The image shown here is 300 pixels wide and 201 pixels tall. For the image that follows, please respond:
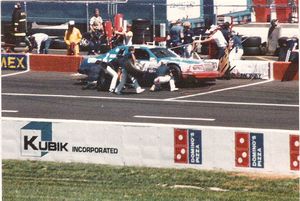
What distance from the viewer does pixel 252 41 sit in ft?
104

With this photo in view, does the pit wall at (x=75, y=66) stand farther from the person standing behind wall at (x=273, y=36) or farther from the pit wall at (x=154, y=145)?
the pit wall at (x=154, y=145)

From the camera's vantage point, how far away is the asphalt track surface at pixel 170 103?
21.2 m

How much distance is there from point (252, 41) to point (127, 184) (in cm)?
1675

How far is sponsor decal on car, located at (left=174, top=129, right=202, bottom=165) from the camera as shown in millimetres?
16031

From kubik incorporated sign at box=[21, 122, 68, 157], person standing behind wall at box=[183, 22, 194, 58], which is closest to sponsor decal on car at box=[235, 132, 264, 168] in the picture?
kubik incorporated sign at box=[21, 122, 68, 157]

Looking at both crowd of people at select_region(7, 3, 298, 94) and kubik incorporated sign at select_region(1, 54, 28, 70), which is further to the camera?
kubik incorporated sign at select_region(1, 54, 28, 70)

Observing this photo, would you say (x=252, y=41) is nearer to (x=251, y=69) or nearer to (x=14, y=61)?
(x=251, y=69)

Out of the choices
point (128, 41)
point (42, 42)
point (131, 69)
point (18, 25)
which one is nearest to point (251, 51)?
point (128, 41)

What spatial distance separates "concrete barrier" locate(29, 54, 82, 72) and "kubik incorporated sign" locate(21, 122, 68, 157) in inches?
460

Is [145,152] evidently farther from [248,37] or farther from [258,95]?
[248,37]

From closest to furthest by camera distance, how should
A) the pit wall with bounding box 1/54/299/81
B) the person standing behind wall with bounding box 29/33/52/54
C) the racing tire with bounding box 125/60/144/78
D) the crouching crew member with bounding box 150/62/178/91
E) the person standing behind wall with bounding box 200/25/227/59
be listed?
the racing tire with bounding box 125/60/144/78 < the crouching crew member with bounding box 150/62/178/91 < the pit wall with bounding box 1/54/299/81 < the person standing behind wall with bounding box 200/25/227/59 < the person standing behind wall with bounding box 29/33/52/54

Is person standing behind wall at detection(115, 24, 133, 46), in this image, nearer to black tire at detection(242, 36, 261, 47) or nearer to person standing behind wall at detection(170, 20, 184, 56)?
person standing behind wall at detection(170, 20, 184, 56)

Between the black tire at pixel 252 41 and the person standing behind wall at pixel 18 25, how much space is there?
739 cm

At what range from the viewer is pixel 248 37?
31.6 meters
